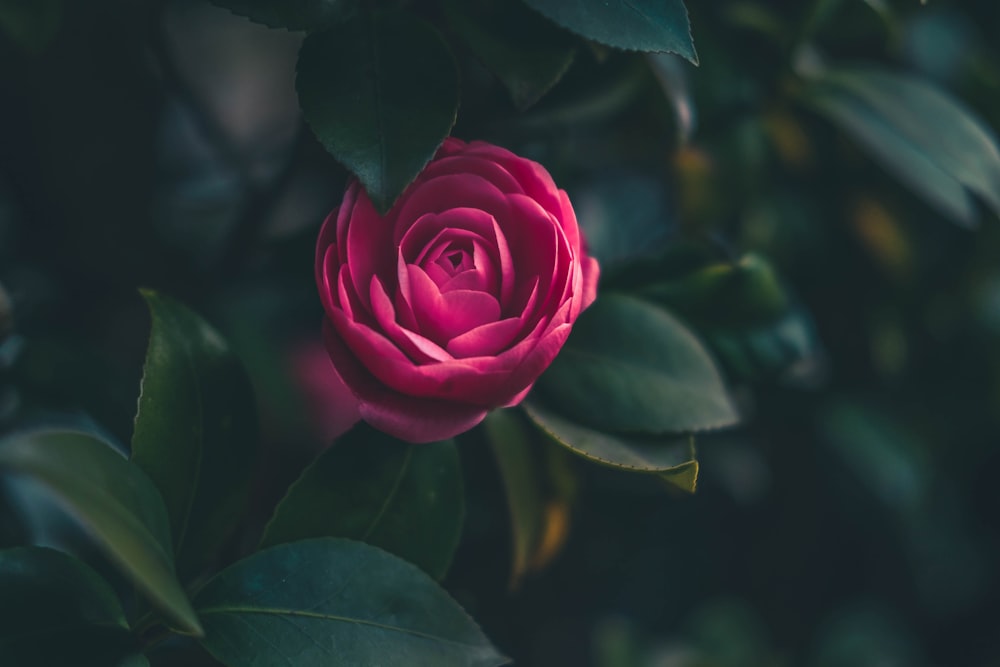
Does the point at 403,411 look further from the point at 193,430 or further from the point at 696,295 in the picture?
the point at 696,295

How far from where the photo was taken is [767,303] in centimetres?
66

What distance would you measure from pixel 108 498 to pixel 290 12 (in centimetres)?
26

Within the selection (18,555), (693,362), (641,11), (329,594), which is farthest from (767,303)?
(18,555)

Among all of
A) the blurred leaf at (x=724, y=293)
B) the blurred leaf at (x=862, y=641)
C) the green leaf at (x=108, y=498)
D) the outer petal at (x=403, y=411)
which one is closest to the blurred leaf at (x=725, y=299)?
the blurred leaf at (x=724, y=293)

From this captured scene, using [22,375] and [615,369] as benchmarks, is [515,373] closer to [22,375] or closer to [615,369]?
[615,369]

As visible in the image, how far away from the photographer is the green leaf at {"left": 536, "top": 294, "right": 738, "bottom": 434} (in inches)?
21.2

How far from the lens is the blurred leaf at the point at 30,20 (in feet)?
1.76

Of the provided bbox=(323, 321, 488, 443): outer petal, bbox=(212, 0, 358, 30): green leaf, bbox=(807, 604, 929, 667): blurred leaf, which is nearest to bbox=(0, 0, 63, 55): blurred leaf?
bbox=(212, 0, 358, 30): green leaf

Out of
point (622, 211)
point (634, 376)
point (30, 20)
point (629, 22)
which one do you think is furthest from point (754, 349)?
point (30, 20)

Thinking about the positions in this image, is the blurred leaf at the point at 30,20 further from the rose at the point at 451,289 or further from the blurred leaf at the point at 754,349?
the blurred leaf at the point at 754,349

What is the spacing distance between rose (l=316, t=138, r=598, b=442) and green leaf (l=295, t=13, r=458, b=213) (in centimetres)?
2

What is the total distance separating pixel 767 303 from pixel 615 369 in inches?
6.5

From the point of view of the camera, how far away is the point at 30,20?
1.80 ft

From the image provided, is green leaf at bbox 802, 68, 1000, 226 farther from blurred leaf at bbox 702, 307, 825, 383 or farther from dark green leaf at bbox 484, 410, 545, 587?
dark green leaf at bbox 484, 410, 545, 587
